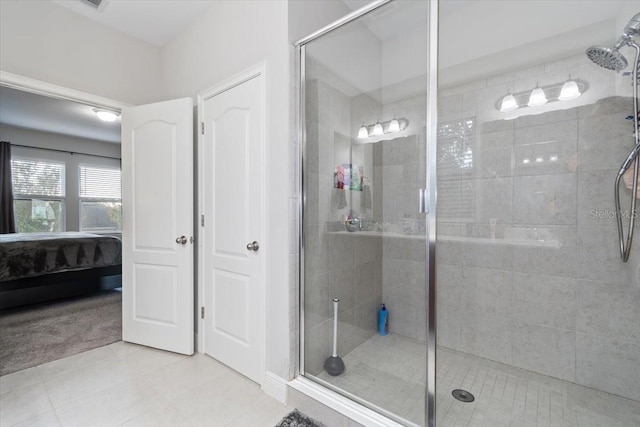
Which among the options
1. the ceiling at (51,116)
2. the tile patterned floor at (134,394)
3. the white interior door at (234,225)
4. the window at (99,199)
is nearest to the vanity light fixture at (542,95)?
the white interior door at (234,225)

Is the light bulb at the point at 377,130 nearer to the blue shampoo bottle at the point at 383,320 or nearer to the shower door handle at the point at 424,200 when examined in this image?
the shower door handle at the point at 424,200

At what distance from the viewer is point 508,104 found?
213 centimetres

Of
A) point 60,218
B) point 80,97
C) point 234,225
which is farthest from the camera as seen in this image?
Answer: point 60,218

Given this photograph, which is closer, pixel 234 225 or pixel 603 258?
pixel 603 258

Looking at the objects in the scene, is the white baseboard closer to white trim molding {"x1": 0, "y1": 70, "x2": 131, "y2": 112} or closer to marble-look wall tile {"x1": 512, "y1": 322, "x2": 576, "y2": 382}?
marble-look wall tile {"x1": 512, "y1": 322, "x2": 576, "y2": 382}

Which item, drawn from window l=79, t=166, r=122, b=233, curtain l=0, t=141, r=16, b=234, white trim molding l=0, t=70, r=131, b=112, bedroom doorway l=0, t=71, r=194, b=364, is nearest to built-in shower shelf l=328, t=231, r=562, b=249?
bedroom doorway l=0, t=71, r=194, b=364

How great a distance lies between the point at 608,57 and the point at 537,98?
1.26ft

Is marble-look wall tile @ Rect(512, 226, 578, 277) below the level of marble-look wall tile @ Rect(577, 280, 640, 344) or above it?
above

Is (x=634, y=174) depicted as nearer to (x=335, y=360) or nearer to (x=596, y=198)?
(x=596, y=198)

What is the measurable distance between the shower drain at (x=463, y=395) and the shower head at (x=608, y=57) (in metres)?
2.14

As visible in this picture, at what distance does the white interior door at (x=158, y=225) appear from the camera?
2.42 meters

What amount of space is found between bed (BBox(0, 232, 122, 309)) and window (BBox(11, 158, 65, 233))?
2193mm

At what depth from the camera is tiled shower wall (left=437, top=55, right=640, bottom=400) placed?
180 cm

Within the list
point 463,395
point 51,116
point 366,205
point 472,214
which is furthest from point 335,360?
point 51,116
